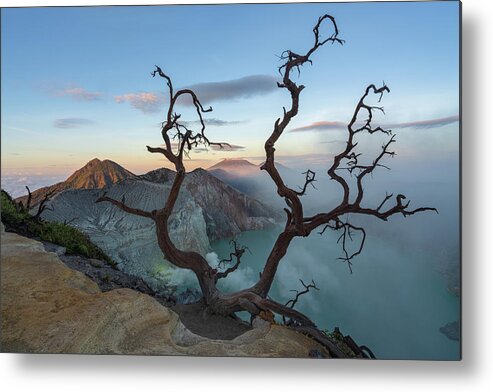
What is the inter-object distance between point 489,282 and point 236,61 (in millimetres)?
1575

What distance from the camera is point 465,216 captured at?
7.67 ft

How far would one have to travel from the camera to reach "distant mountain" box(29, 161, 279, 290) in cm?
253

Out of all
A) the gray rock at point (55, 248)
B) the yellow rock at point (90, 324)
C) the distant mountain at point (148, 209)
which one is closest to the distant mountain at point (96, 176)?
the distant mountain at point (148, 209)

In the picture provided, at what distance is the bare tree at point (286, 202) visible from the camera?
2.44 m

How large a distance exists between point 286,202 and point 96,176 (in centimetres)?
95

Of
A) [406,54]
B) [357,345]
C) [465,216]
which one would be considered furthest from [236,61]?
[357,345]

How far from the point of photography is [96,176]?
8.28 feet

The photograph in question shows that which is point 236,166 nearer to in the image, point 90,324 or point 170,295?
point 170,295

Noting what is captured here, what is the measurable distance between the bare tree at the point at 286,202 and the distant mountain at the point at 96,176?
0.08m

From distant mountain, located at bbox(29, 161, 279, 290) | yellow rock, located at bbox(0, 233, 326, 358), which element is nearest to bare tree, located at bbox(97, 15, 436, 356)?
distant mountain, located at bbox(29, 161, 279, 290)

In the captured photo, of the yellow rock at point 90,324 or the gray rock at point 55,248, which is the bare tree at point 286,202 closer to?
the yellow rock at point 90,324

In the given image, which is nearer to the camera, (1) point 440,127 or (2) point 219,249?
(1) point 440,127

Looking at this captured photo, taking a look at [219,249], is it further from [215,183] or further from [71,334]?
[71,334]

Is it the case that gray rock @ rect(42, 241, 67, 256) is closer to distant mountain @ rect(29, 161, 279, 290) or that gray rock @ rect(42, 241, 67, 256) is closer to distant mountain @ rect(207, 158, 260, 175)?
distant mountain @ rect(29, 161, 279, 290)
